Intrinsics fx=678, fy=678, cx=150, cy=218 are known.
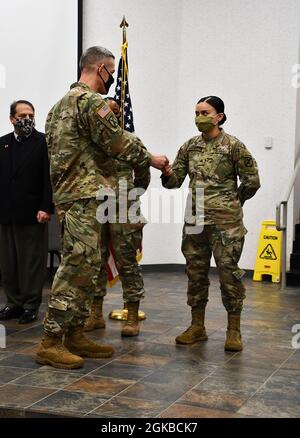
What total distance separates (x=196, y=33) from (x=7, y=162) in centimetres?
391

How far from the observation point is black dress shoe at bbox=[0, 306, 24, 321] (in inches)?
213

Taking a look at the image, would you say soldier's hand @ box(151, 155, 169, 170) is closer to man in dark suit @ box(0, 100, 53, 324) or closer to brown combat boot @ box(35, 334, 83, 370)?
brown combat boot @ box(35, 334, 83, 370)

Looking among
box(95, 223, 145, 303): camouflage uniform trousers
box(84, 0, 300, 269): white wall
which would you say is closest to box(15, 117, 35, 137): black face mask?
box(95, 223, 145, 303): camouflage uniform trousers

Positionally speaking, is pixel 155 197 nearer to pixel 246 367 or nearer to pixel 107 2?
pixel 107 2

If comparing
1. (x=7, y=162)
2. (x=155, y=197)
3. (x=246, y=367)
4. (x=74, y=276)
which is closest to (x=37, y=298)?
(x=7, y=162)

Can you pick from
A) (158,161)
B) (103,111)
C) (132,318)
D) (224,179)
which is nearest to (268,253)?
(132,318)

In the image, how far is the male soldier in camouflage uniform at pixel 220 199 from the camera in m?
4.38

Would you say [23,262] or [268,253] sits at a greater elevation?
[23,262]

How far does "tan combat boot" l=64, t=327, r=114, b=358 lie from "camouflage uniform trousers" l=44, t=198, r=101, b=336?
0.83 feet

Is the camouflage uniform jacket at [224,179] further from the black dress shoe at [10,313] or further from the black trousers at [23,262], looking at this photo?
the black dress shoe at [10,313]

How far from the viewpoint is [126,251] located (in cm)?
492

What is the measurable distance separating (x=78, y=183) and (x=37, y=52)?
159 inches

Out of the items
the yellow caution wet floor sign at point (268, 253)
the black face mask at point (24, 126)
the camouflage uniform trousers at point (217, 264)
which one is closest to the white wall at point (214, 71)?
the yellow caution wet floor sign at point (268, 253)

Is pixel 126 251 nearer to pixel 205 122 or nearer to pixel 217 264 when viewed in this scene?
pixel 217 264
